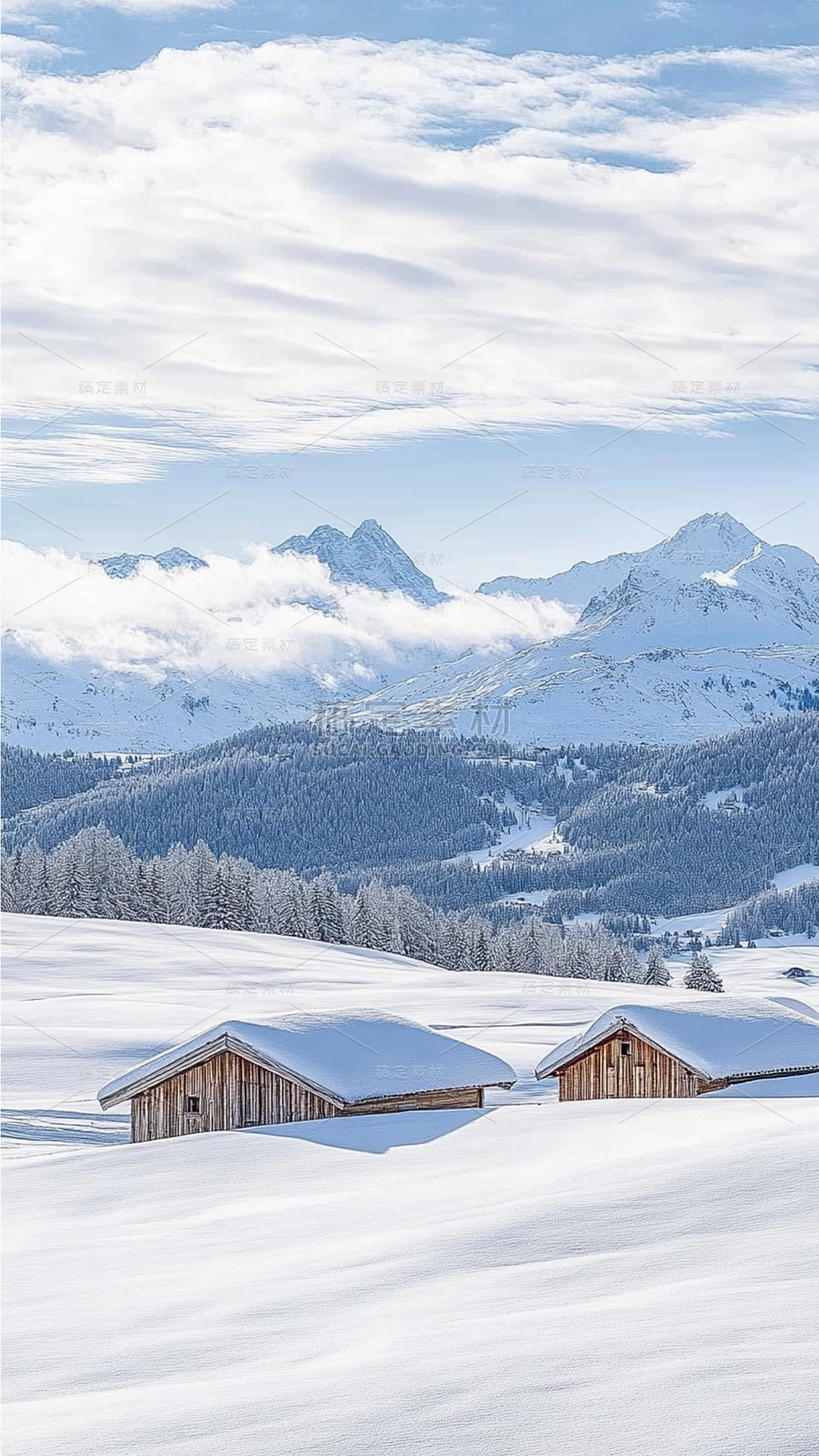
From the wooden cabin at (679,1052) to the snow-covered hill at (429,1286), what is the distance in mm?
868

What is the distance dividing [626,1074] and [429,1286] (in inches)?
720

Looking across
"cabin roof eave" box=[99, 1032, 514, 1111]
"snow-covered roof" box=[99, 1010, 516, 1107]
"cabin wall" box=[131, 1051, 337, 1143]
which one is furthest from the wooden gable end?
"cabin wall" box=[131, 1051, 337, 1143]

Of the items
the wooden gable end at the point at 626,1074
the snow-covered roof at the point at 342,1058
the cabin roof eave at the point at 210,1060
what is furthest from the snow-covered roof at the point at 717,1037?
the cabin roof eave at the point at 210,1060

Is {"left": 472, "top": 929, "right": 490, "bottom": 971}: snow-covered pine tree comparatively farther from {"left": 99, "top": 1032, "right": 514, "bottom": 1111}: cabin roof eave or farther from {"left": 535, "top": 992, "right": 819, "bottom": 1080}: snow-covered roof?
{"left": 99, "top": 1032, "right": 514, "bottom": 1111}: cabin roof eave

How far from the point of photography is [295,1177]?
58.7 ft

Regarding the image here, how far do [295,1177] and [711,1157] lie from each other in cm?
643

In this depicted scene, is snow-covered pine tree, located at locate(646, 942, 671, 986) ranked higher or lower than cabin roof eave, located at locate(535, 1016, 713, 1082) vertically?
lower

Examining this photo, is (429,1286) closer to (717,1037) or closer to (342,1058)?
(342,1058)

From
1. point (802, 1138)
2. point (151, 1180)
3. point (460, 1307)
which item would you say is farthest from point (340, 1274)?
point (151, 1180)

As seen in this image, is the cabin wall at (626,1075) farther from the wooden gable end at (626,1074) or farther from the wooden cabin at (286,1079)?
the wooden cabin at (286,1079)

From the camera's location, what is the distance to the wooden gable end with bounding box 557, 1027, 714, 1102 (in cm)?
2645

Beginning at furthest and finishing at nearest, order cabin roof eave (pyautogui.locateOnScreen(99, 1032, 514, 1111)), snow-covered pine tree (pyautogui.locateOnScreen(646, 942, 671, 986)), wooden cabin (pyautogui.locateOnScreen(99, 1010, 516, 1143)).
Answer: snow-covered pine tree (pyautogui.locateOnScreen(646, 942, 671, 986)) < wooden cabin (pyautogui.locateOnScreen(99, 1010, 516, 1143)) < cabin roof eave (pyautogui.locateOnScreen(99, 1032, 514, 1111))

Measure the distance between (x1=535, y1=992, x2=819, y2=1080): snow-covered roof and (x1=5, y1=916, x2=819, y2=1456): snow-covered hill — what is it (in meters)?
0.82

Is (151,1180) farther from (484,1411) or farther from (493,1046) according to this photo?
(493,1046)
